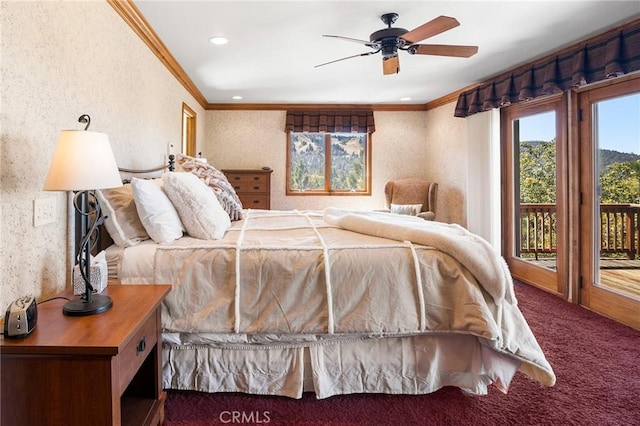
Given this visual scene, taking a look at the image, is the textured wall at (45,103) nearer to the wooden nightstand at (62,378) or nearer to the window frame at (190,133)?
the wooden nightstand at (62,378)

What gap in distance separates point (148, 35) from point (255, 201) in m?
2.71

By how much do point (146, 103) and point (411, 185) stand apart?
3513 millimetres

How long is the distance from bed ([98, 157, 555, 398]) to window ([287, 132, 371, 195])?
387cm

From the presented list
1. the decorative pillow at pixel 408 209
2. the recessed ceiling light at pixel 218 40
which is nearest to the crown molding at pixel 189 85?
the recessed ceiling light at pixel 218 40

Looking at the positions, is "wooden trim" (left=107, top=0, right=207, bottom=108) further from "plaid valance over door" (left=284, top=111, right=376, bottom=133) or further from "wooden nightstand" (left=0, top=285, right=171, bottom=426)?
"wooden nightstand" (left=0, top=285, right=171, bottom=426)

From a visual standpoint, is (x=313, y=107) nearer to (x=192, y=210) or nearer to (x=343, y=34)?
(x=343, y=34)

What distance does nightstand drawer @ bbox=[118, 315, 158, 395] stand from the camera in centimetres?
113

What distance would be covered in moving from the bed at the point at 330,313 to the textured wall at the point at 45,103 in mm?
306

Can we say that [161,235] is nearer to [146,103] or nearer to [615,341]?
[146,103]

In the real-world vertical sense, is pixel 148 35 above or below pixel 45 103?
above

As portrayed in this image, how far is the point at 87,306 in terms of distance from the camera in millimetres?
1294

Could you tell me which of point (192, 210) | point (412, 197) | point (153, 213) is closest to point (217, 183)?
point (192, 210)

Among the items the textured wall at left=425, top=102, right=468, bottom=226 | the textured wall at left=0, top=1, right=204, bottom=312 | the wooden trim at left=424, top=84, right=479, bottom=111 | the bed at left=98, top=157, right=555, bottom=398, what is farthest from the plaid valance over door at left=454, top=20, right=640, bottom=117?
the textured wall at left=0, top=1, right=204, bottom=312

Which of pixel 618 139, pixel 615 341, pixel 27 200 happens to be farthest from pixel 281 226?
pixel 618 139
